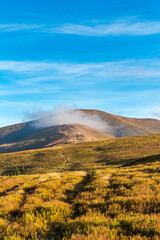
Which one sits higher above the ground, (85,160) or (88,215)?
(88,215)

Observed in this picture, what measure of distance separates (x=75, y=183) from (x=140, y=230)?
23.7ft

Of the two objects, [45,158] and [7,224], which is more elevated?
[7,224]

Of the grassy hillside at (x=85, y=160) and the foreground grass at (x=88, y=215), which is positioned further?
the grassy hillside at (x=85, y=160)

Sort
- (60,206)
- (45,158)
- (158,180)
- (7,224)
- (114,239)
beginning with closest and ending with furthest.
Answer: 1. (114,239)
2. (7,224)
3. (60,206)
4. (158,180)
5. (45,158)

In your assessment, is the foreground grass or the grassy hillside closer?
the foreground grass

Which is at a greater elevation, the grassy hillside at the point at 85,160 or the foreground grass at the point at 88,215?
the foreground grass at the point at 88,215

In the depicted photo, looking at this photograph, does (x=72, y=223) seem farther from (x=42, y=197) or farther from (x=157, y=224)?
(x=42, y=197)

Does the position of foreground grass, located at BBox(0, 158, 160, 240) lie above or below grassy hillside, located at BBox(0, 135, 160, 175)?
above

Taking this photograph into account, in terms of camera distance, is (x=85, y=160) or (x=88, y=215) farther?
(x=85, y=160)

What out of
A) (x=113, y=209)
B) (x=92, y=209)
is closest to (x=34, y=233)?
(x=92, y=209)

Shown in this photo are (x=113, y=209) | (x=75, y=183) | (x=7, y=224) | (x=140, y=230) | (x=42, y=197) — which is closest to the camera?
(x=140, y=230)

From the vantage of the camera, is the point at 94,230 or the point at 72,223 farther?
the point at 72,223

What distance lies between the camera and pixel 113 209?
6.95m

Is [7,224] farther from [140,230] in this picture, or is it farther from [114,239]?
[140,230]
